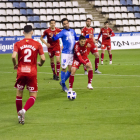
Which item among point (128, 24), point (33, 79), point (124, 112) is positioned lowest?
point (124, 112)

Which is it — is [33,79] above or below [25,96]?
above

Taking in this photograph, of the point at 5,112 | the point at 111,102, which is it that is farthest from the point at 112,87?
the point at 5,112

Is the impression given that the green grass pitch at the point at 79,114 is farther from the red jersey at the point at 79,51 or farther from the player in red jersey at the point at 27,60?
the red jersey at the point at 79,51

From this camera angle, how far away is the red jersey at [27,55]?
18.8 feet

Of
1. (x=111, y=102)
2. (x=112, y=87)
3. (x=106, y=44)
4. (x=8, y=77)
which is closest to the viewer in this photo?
(x=111, y=102)

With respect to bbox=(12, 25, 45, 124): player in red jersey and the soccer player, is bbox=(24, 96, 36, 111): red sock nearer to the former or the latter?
bbox=(12, 25, 45, 124): player in red jersey

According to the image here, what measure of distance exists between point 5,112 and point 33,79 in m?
1.41

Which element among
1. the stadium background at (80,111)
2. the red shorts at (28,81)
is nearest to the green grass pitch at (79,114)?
the stadium background at (80,111)

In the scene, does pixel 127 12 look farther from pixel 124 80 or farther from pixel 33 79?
pixel 33 79

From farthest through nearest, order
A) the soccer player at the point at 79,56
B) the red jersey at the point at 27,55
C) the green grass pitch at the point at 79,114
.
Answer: the soccer player at the point at 79,56 → the red jersey at the point at 27,55 → the green grass pitch at the point at 79,114

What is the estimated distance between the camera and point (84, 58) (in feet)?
29.9

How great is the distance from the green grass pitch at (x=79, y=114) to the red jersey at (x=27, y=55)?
3.02ft

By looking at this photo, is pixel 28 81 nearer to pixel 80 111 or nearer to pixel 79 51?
pixel 80 111

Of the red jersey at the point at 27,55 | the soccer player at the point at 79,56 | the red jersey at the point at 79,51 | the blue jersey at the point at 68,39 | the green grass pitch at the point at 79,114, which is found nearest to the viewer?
the green grass pitch at the point at 79,114
